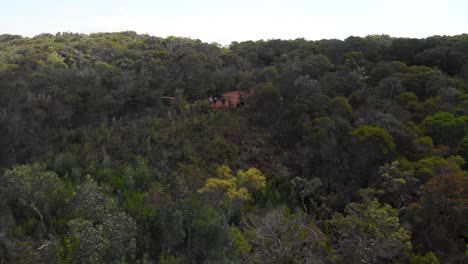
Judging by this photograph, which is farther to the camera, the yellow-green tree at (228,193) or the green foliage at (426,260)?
the yellow-green tree at (228,193)

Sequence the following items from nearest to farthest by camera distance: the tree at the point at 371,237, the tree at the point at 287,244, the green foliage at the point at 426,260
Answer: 1. the tree at the point at 287,244
2. the tree at the point at 371,237
3. the green foliage at the point at 426,260

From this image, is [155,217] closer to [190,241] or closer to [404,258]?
[190,241]

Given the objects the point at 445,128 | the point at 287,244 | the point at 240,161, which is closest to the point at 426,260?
the point at 287,244

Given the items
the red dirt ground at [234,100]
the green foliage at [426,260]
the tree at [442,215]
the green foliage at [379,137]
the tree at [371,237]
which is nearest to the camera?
the tree at [371,237]

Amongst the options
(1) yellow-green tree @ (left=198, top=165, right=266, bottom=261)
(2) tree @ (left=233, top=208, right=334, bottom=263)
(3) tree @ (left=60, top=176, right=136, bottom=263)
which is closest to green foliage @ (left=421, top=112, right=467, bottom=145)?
(1) yellow-green tree @ (left=198, top=165, right=266, bottom=261)

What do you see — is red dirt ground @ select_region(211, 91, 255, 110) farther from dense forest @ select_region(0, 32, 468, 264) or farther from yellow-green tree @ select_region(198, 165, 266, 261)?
yellow-green tree @ select_region(198, 165, 266, 261)

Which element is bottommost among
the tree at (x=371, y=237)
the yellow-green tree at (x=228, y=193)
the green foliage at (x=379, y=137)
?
the yellow-green tree at (x=228, y=193)

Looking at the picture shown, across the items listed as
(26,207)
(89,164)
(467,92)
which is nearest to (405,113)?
(467,92)

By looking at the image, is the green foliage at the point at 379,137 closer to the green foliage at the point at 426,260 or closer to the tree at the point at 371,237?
the tree at the point at 371,237

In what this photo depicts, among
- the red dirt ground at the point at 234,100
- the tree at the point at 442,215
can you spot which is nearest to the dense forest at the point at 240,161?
the tree at the point at 442,215
